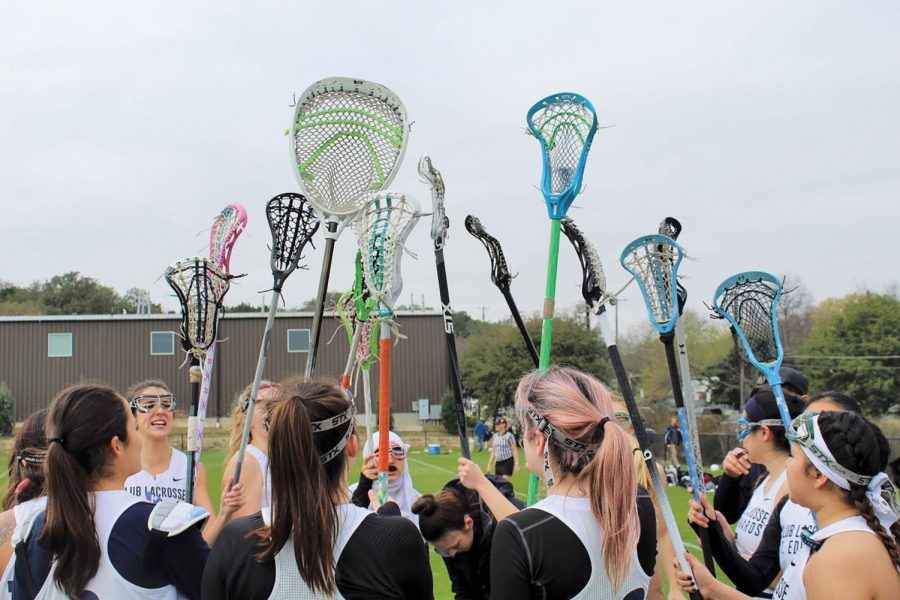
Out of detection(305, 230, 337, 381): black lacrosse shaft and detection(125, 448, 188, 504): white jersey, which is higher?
detection(305, 230, 337, 381): black lacrosse shaft

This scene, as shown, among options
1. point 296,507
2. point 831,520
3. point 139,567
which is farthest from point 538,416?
point 139,567

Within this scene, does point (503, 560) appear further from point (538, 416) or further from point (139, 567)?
point (139, 567)

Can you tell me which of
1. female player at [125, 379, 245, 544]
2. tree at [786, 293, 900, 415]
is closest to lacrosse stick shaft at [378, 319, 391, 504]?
female player at [125, 379, 245, 544]

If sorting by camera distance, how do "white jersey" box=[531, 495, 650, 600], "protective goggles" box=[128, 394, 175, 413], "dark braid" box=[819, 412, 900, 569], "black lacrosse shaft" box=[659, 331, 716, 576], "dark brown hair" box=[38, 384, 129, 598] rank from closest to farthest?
1. "white jersey" box=[531, 495, 650, 600]
2. "dark brown hair" box=[38, 384, 129, 598]
3. "dark braid" box=[819, 412, 900, 569]
4. "black lacrosse shaft" box=[659, 331, 716, 576]
5. "protective goggles" box=[128, 394, 175, 413]

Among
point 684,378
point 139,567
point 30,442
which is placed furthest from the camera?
point 684,378

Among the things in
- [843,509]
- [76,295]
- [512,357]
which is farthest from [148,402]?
[76,295]

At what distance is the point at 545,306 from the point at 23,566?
2352mm

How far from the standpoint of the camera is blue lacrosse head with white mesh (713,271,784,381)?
3.78 metres

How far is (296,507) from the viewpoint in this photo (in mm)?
2123

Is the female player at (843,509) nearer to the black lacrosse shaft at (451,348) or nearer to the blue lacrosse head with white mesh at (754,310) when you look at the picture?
the blue lacrosse head with white mesh at (754,310)

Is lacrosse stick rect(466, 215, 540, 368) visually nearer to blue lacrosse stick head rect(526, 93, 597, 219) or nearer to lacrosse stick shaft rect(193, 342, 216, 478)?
blue lacrosse stick head rect(526, 93, 597, 219)

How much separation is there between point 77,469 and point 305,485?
876mm

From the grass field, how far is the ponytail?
5.12 meters

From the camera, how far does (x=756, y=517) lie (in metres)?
3.66
